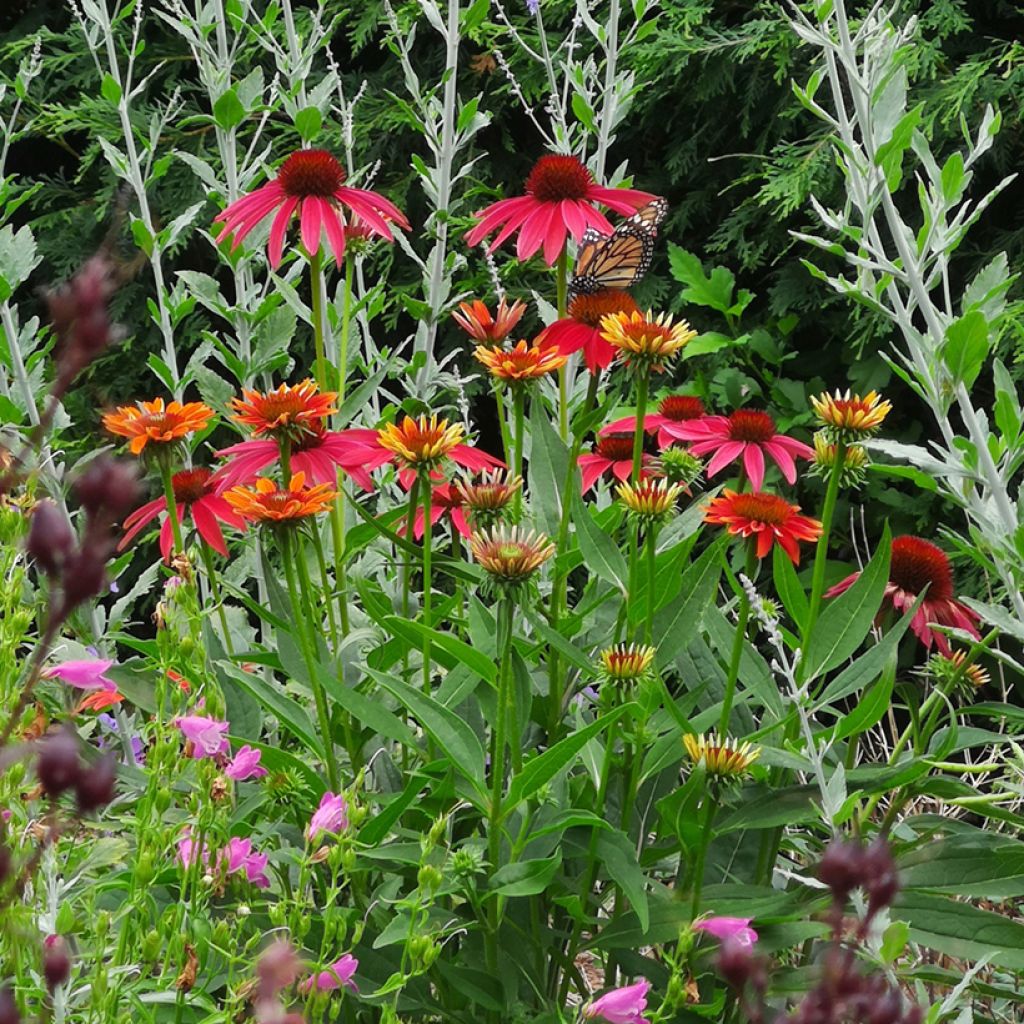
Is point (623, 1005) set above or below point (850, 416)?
below

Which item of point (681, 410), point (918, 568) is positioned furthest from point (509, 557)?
point (918, 568)

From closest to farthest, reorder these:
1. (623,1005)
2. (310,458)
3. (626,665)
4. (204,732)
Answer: (204,732), (623,1005), (626,665), (310,458)

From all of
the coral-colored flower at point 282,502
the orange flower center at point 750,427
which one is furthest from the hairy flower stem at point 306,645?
the orange flower center at point 750,427

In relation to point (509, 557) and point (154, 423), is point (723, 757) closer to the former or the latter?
point (509, 557)

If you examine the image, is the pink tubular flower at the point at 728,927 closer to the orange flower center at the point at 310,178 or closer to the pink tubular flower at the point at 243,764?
the pink tubular flower at the point at 243,764

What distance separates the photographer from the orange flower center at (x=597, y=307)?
1.70 metres

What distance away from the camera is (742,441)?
171cm

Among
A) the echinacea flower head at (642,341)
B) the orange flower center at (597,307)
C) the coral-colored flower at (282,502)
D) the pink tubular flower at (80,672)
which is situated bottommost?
the pink tubular flower at (80,672)

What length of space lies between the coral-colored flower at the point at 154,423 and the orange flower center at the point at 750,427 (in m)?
0.66

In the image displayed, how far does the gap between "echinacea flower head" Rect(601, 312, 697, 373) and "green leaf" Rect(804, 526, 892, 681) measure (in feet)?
1.14

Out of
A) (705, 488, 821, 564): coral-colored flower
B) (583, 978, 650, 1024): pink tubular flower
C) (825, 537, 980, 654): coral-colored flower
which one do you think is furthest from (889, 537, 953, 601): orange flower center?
(583, 978, 650, 1024): pink tubular flower

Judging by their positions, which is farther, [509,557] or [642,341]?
[642,341]

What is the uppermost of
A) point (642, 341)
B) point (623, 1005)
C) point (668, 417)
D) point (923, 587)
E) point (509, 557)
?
point (642, 341)

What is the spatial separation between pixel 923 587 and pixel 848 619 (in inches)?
7.7
